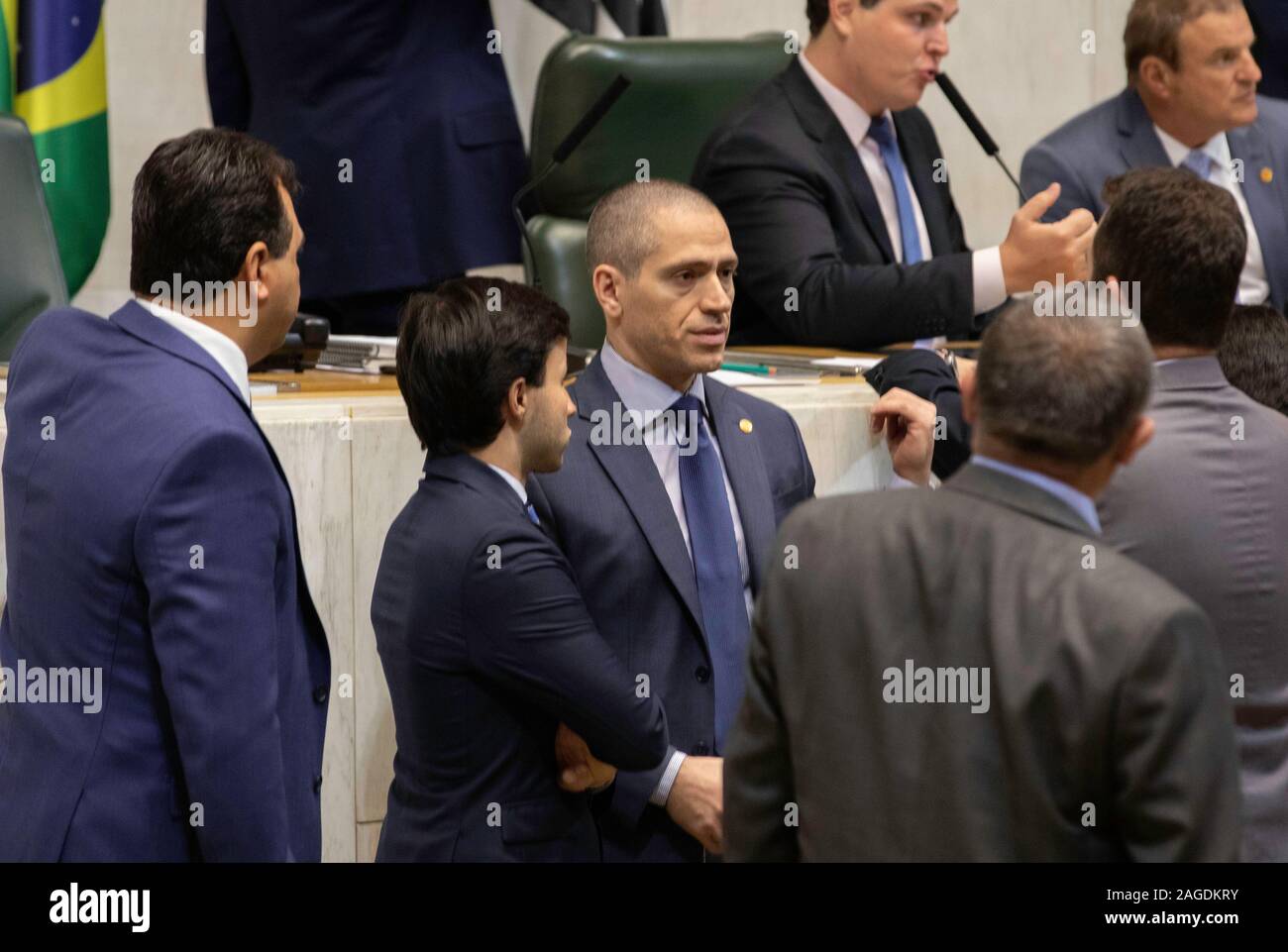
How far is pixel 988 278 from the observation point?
2912 mm

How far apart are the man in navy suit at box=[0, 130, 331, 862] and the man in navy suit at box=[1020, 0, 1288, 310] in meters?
1.90

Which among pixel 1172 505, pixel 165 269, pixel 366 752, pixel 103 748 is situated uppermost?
pixel 165 269

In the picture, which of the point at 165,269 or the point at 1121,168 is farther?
the point at 1121,168

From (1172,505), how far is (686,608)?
622 millimetres

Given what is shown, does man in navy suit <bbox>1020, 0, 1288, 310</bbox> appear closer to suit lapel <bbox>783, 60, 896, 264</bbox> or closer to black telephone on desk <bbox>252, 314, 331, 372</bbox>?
suit lapel <bbox>783, 60, 896, 264</bbox>

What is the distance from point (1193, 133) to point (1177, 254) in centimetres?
160

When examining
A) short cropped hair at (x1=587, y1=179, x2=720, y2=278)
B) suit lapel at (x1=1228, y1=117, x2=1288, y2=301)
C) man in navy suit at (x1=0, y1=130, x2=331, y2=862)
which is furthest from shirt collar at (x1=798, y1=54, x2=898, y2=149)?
man in navy suit at (x1=0, y1=130, x2=331, y2=862)

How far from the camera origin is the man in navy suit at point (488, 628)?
6.66 ft

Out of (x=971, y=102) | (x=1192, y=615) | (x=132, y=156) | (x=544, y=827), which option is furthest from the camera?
(x=971, y=102)

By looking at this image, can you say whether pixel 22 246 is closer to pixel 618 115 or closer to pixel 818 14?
pixel 618 115

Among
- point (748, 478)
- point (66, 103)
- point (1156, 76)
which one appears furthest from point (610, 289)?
point (66, 103)

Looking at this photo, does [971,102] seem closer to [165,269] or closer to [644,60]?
[644,60]

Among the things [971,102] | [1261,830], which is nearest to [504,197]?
[971,102]

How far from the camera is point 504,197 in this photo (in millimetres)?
3846
